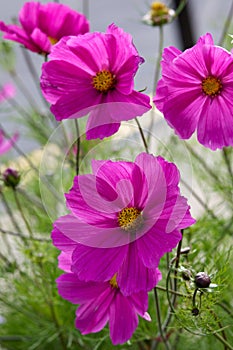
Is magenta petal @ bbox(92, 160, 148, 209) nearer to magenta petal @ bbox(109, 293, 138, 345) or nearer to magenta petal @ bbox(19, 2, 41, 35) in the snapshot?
magenta petal @ bbox(109, 293, 138, 345)

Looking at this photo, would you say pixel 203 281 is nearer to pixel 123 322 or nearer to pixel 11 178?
pixel 123 322

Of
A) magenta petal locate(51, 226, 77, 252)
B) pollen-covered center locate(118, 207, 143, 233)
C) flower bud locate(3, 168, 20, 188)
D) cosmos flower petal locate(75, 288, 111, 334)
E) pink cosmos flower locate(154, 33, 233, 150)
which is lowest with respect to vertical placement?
flower bud locate(3, 168, 20, 188)

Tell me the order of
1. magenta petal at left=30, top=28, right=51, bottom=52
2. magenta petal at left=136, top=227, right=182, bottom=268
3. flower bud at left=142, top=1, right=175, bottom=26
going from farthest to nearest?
flower bud at left=142, top=1, right=175, bottom=26
magenta petal at left=30, top=28, right=51, bottom=52
magenta petal at left=136, top=227, right=182, bottom=268

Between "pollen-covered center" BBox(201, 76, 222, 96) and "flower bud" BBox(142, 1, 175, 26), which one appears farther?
"flower bud" BBox(142, 1, 175, 26)

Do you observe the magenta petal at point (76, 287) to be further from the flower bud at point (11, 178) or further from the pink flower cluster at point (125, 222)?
the flower bud at point (11, 178)

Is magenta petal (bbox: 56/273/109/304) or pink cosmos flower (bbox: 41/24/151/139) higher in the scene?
pink cosmos flower (bbox: 41/24/151/139)

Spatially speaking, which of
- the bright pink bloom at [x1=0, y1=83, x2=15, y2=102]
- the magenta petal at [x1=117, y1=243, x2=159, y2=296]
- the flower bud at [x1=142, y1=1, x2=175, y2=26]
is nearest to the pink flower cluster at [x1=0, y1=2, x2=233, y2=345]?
the magenta petal at [x1=117, y1=243, x2=159, y2=296]

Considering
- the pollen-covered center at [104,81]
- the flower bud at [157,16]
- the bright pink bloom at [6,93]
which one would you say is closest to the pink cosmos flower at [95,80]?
the pollen-covered center at [104,81]
